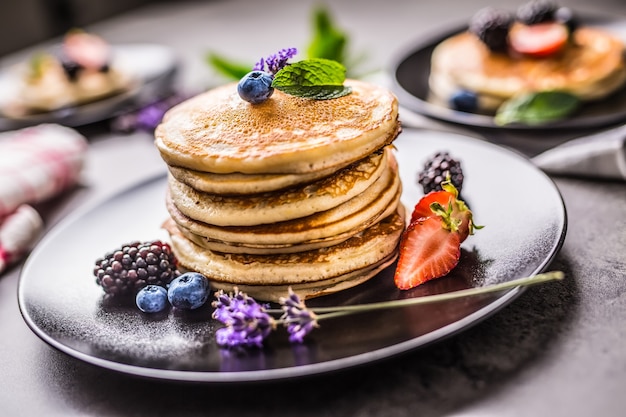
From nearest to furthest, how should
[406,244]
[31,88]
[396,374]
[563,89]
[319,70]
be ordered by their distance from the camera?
[396,374] → [406,244] → [319,70] → [563,89] → [31,88]

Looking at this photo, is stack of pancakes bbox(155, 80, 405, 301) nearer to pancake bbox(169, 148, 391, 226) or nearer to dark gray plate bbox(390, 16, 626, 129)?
pancake bbox(169, 148, 391, 226)

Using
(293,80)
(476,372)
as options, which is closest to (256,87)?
(293,80)

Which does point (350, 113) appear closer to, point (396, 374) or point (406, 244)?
point (406, 244)

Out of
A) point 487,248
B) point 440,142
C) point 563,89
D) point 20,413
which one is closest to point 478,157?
point 440,142

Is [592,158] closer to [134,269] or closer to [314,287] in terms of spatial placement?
[314,287]

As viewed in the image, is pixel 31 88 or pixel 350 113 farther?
pixel 31 88

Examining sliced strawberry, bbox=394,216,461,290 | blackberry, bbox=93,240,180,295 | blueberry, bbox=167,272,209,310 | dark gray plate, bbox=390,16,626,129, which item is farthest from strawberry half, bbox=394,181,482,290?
dark gray plate, bbox=390,16,626,129

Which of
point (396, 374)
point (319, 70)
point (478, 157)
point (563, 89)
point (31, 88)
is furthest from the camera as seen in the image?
point (31, 88)
